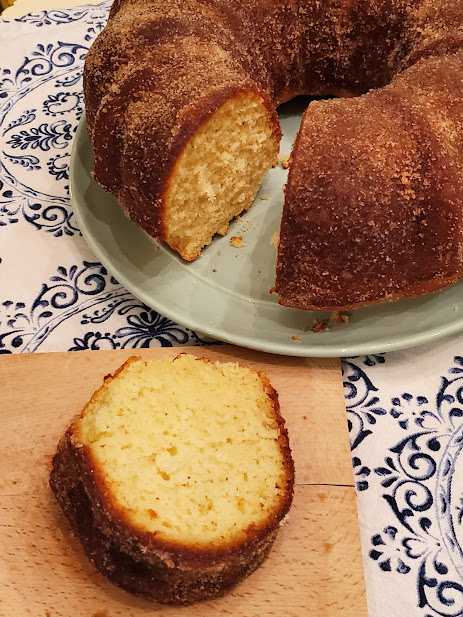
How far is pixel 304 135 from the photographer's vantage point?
1494mm

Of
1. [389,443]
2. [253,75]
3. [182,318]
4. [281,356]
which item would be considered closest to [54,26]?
[253,75]

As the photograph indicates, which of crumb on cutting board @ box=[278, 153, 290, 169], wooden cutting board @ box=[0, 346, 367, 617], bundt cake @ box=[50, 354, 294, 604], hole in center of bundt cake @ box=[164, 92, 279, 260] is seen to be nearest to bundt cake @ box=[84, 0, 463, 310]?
hole in center of bundt cake @ box=[164, 92, 279, 260]

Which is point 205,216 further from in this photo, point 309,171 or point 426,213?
point 426,213

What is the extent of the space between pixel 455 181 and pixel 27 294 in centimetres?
127

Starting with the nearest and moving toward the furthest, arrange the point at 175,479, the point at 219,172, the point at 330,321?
the point at 175,479 → the point at 330,321 → the point at 219,172

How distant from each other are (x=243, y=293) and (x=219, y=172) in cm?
36

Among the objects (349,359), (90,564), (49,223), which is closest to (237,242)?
(349,359)

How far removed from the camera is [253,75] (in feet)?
6.47

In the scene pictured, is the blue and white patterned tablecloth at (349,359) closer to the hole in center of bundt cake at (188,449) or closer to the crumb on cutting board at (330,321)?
the crumb on cutting board at (330,321)

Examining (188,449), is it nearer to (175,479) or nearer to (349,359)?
(175,479)

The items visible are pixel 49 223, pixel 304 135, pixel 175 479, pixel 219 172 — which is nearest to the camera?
pixel 175 479

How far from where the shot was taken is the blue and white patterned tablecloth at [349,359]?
52.1 inches

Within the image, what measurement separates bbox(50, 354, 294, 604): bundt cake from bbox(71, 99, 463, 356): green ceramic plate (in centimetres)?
22

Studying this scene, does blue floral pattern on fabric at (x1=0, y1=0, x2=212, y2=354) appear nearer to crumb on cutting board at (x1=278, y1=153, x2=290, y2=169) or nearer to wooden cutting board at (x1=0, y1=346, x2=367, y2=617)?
wooden cutting board at (x1=0, y1=346, x2=367, y2=617)
